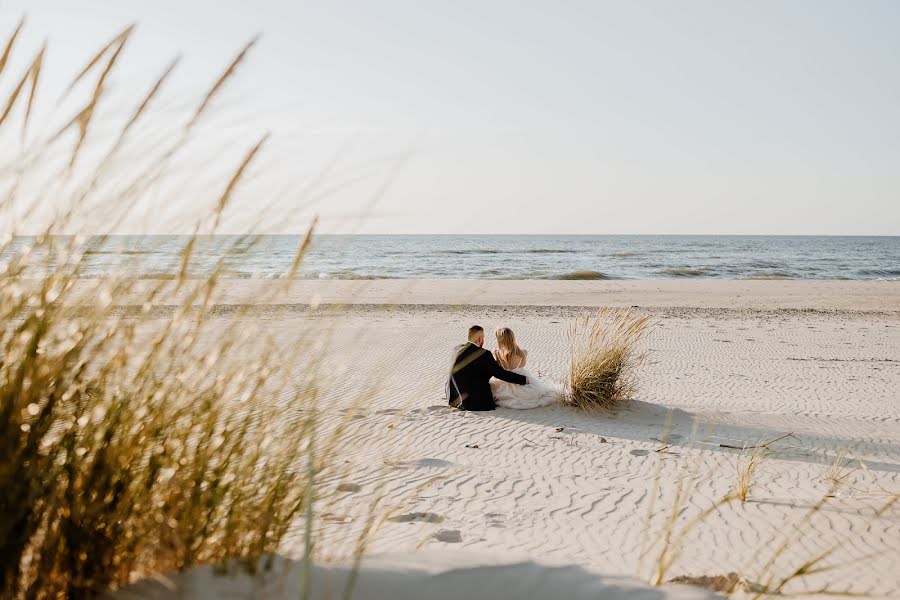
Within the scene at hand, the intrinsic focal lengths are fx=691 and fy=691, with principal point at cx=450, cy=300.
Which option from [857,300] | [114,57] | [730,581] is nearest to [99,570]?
[114,57]

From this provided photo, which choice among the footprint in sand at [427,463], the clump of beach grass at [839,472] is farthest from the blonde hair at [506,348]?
the clump of beach grass at [839,472]

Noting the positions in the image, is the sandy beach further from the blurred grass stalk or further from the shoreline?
the shoreline

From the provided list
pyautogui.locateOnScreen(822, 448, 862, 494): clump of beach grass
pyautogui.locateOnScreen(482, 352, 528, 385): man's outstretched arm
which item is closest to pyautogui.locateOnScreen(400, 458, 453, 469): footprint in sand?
→ pyautogui.locateOnScreen(482, 352, 528, 385): man's outstretched arm

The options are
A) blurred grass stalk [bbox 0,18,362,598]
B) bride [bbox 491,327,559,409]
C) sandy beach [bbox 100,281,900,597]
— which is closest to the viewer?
blurred grass stalk [bbox 0,18,362,598]

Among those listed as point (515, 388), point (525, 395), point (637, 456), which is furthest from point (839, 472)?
point (515, 388)

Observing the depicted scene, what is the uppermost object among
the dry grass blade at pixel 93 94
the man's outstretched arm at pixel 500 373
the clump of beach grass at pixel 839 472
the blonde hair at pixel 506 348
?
the dry grass blade at pixel 93 94

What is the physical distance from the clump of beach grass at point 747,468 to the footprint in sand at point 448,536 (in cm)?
176

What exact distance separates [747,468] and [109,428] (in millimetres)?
4867

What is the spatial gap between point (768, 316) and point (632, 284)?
42.2ft

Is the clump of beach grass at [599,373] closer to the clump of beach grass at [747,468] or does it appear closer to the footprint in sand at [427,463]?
the clump of beach grass at [747,468]

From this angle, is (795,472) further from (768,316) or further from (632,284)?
(632,284)

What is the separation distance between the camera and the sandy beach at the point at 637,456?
3.91 meters

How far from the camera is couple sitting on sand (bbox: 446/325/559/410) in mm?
8500

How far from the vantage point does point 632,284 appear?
109 ft
